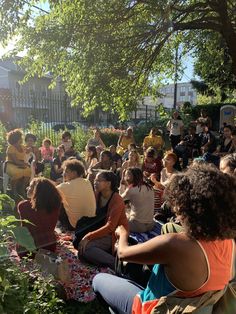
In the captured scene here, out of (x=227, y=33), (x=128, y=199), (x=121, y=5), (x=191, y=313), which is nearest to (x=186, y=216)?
(x=191, y=313)

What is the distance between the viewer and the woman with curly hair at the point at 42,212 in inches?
160

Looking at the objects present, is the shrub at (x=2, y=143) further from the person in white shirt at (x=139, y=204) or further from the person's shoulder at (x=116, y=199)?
the person's shoulder at (x=116, y=199)

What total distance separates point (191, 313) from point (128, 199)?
315 centimetres

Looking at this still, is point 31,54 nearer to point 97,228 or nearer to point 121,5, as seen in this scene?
point 121,5

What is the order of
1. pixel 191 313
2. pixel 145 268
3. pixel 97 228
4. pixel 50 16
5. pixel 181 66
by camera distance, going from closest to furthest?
pixel 191 313
pixel 145 268
pixel 97 228
pixel 50 16
pixel 181 66

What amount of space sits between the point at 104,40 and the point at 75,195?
18.4 feet

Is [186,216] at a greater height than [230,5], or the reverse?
[230,5]

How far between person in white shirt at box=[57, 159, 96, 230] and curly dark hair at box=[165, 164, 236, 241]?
3.20 m

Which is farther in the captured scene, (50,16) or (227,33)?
(227,33)

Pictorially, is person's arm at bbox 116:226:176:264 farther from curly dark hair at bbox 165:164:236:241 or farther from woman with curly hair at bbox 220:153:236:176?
woman with curly hair at bbox 220:153:236:176

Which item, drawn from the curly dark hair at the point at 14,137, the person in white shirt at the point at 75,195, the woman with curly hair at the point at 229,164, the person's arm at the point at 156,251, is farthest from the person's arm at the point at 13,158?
the person's arm at the point at 156,251

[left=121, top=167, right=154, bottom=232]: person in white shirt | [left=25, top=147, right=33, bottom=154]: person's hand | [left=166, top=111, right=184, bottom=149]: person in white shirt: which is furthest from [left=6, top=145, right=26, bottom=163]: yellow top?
[left=166, top=111, right=184, bottom=149]: person in white shirt

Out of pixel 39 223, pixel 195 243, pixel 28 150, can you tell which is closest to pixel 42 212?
pixel 39 223

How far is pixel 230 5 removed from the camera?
12141 millimetres
